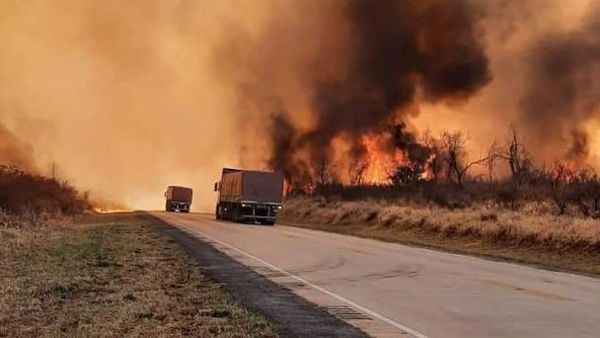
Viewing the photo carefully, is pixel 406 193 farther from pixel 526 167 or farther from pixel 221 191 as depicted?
pixel 221 191

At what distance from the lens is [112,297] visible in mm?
10047

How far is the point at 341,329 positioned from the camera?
820 cm

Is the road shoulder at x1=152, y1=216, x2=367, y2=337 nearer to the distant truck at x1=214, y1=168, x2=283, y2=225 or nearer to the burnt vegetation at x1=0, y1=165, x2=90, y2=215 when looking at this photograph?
the burnt vegetation at x1=0, y1=165, x2=90, y2=215

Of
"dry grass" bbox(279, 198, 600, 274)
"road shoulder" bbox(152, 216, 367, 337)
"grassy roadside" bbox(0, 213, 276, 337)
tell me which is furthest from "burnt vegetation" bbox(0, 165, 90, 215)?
"road shoulder" bbox(152, 216, 367, 337)

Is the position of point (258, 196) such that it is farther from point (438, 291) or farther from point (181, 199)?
point (181, 199)

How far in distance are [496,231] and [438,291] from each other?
14.4 m

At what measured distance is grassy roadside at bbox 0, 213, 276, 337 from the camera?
25.6 feet

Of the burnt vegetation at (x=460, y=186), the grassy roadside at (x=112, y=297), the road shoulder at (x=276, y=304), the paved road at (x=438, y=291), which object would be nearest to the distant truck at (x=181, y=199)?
the burnt vegetation at (x=460, y=186)

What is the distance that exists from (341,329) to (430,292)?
4000 mm

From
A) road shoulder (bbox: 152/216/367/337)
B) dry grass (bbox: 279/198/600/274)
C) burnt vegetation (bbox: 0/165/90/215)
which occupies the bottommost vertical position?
road shoulder (bbox: 152/216/367/337)

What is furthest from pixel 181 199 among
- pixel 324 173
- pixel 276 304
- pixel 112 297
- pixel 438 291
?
pixel 276 304

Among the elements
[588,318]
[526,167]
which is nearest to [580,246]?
[588,318]

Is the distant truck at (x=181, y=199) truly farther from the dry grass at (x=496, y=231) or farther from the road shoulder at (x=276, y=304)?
the road shoulder at (x=276, y=304)

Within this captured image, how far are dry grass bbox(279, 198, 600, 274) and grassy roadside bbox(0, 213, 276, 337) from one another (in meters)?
11.2
